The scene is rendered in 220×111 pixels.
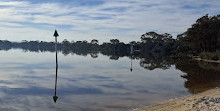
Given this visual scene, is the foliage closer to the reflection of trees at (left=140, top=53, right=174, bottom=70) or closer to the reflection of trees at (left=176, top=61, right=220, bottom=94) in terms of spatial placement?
the reflection of trees at (left=140, top=53, right=174, bottom=70)

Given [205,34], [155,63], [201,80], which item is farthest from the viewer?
[205,34]

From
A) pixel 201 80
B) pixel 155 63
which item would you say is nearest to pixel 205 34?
pixel 155 63

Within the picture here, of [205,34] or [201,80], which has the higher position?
[205,34]

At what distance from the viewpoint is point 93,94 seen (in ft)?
70.8

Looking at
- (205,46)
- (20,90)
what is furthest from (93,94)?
(205,46)

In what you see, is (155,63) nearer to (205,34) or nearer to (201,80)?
(205,34)

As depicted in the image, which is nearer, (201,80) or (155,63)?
(201,80)

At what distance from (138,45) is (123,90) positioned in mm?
167831

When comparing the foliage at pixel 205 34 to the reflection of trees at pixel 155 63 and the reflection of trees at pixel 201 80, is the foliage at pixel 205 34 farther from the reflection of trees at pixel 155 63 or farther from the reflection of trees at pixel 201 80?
the reflection of trees at pixel 201 80

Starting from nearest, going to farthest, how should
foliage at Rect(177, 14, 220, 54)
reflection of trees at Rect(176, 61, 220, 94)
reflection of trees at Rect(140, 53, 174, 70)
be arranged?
reflection of trees at Rect(176, 61, 220, 94)
reflection of trees at Rect(140, 53, 174, 70)
foliage at Rect(177, 14, 220, 54)

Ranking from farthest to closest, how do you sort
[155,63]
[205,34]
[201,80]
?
[205,34], [155,63], [201,80]

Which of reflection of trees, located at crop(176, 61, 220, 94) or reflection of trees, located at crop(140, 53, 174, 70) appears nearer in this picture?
reflection of trees, located at crop(176, 61, 220, 94)

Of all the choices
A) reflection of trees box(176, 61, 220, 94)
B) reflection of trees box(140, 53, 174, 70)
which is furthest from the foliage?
reflection of trees box(176, 61, 220, 94)

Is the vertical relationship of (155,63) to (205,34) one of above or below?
below
